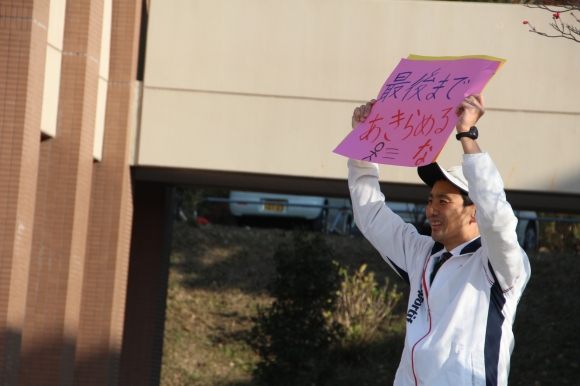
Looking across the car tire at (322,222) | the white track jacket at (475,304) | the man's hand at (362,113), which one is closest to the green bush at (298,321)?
the car tire at (322,222)

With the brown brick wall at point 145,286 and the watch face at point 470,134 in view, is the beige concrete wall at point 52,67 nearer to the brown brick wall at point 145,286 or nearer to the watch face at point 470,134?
the brown brick wall at point 145,286

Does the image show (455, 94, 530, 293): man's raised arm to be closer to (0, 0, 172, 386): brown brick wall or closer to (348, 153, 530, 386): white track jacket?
(348, 153, 530, 386): white track jacket

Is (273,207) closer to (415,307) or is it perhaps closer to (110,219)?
(110,219)

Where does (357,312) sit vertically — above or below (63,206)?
below

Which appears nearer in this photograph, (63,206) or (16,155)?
(16,155)

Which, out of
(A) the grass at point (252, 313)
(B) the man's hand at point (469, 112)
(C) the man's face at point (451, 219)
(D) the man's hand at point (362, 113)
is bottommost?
(A) the grass at point (252, 313)

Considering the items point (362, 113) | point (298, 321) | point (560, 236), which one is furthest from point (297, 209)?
point (362, 113)

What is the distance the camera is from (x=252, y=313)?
14.9 metres

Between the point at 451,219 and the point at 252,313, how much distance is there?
38.6 feet

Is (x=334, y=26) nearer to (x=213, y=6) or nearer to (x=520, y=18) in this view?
(x=213, y=6)

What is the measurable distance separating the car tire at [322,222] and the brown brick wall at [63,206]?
10.1 metres

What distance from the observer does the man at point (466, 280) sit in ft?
10.1

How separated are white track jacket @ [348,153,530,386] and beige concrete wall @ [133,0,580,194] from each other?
555 centimetres

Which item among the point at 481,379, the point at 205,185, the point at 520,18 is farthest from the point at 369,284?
the point at 481,379
